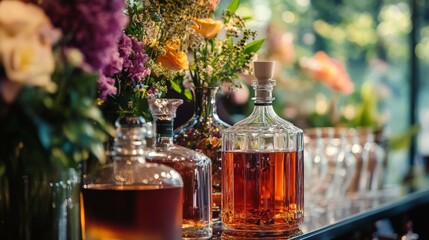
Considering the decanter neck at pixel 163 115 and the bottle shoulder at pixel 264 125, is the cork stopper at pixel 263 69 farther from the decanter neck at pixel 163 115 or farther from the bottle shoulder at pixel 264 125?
the decanter neck at pixel 163 115

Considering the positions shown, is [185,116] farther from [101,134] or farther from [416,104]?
[416,104]

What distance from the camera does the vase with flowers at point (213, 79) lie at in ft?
5.66

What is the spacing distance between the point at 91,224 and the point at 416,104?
3.72m

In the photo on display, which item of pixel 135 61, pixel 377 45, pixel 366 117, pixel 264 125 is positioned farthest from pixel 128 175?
pixel 377 45

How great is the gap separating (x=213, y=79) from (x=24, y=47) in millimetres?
750

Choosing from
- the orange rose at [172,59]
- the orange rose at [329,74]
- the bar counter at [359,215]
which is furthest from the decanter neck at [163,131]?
the orange rose at [329,74]

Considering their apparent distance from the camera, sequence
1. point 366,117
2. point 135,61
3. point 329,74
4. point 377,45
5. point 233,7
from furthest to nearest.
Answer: point 377,45
point 366,117
point 329,74
point 233,7
point 135,61

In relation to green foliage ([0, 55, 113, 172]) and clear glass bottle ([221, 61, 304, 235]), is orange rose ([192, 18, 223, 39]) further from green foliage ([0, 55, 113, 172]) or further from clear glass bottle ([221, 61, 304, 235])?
green foliage ([0, 55, 113, 172])

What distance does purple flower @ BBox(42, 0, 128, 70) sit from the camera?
1.10 metres

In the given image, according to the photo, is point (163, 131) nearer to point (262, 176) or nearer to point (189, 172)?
point (189, 172)

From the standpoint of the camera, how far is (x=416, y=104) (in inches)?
186

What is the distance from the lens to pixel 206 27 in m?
1.66

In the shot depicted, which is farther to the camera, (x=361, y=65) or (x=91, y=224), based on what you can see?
(x=361, y=65)

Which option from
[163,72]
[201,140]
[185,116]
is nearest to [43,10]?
[163,72]
